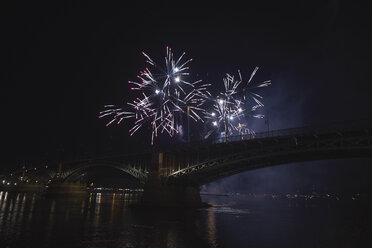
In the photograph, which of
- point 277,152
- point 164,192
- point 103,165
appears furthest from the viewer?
point 103,165

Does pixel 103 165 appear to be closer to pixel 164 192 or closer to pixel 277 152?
pixel 164 192

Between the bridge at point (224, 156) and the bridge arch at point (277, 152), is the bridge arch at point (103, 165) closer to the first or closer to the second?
the bridge at point (224, 156)

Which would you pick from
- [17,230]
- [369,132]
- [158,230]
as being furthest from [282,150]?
[17,230]

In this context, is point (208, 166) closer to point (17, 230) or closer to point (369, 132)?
point (369, 132)

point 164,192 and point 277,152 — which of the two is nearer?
point 277,152

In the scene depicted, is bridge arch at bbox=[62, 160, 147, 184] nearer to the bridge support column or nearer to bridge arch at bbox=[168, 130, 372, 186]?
the bridge support column

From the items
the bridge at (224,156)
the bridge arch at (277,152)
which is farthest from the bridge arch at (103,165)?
the bridge arch at (277,152)

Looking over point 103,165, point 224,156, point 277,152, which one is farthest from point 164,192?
point 103,165
